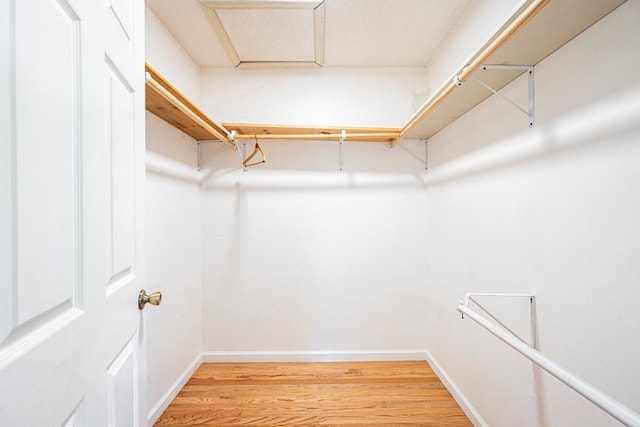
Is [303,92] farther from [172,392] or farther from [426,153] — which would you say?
[172,392]

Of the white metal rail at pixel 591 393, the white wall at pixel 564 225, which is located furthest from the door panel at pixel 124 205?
the white wall at pixel 564 225

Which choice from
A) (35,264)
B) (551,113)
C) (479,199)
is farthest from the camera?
(479,199)

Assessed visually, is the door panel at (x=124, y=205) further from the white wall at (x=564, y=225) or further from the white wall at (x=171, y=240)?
the white wall at (x=564, y=225)

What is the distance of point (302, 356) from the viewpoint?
202 cm

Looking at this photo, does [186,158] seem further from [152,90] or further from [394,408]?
[394,408]

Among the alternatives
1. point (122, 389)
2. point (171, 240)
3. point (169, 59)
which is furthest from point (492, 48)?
point (171, 240)

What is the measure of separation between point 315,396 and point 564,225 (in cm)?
164

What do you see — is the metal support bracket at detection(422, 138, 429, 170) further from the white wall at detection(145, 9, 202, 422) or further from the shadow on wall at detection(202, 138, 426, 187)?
the white wall at detection(145, 9, 202, 422)

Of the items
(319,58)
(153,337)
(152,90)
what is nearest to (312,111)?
(319,58)

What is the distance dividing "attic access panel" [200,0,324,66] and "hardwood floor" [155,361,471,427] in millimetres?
2335

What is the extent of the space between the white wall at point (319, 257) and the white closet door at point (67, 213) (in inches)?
50.8

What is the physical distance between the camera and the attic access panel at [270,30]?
1.41 m

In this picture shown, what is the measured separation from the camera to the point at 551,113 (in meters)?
0.96

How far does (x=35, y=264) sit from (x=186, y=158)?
1.60 meters
